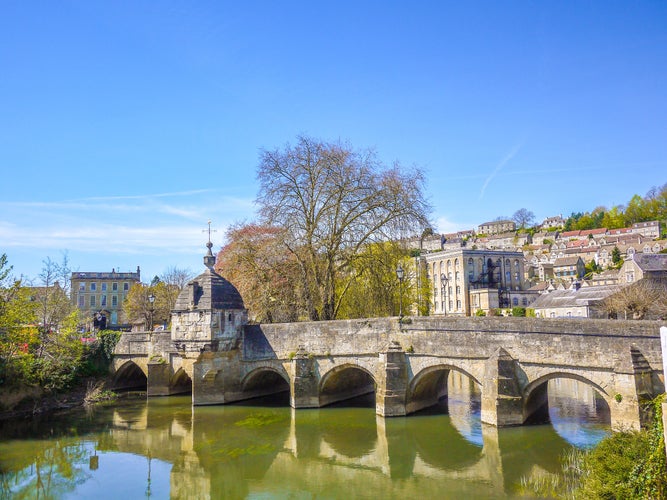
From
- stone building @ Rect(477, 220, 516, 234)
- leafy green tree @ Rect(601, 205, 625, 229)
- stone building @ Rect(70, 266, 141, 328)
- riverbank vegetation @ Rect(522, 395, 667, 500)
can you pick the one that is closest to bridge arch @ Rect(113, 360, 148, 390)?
riverbank vegetation @ Rect(522, 395, 667, 500)

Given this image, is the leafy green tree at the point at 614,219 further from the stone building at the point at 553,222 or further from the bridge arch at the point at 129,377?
the bridge arch at the point at 129,377

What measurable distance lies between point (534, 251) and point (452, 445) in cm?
12119

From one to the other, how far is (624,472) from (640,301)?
26.0 meters

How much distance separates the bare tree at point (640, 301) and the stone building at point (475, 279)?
37.1 m

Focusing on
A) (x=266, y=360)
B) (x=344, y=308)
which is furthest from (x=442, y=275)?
(x=266, y=360)

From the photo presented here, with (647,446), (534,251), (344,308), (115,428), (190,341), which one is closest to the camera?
(647,446)

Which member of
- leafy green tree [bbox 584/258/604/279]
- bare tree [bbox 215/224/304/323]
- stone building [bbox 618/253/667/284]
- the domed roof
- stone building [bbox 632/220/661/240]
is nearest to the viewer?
the domed roof

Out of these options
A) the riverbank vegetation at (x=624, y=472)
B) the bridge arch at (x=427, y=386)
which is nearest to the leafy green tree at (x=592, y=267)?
the bridge arch at (x=427, y=386)

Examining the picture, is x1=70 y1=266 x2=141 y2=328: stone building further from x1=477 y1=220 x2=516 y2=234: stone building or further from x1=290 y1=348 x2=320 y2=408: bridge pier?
x1=477 y1=220 x2=516 y2=234: stone building

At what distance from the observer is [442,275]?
81062 mm

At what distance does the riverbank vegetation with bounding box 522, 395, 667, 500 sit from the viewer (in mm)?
8883

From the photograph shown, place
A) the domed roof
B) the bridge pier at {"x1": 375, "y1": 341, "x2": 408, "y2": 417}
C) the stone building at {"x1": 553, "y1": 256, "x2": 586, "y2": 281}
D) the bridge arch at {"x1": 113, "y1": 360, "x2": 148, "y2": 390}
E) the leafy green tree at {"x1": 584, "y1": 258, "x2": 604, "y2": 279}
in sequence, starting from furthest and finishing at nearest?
1. the stone building at {"x1": 553, "y1": 256, "x2": 586, "y2": 281}
2. the leafy green tree at {"x1": 584, "y1": 258, "x2": 604, "y2": 279}
3. the bridge arch at {"x1": 113, "y1": 360, "x2": 148, "y2": 390}
4. the domed roof
5. the bridge pier at {"x1": 375, "y1": 341, "x2": 408, "y2": 417}

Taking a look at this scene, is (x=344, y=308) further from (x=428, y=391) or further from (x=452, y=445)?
(x=452, y=445)

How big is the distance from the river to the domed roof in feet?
A: 15.8
